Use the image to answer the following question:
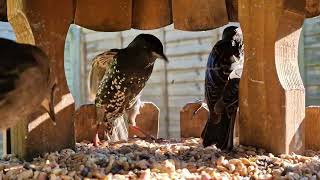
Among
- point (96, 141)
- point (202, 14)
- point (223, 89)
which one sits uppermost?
point (202, 14)

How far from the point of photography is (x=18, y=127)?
2246 millimetres

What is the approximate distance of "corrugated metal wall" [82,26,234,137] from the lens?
6.30m

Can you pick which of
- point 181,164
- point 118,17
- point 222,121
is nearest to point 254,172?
point 181,164

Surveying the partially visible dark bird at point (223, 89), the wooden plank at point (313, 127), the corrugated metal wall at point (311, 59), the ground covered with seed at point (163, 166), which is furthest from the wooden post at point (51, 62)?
the corrugated metal wall at point (311, 59)

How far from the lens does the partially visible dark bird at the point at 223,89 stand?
238 centimetres

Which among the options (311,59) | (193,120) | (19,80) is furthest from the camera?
(311,59)

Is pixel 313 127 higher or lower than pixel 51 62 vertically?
lower

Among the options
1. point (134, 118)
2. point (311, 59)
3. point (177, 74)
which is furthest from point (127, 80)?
point (177, 74)

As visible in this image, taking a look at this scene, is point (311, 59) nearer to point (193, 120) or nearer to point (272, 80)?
point (193, 120)

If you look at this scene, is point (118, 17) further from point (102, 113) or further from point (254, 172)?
point (254, 172)

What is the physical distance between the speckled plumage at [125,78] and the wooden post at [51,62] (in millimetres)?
747

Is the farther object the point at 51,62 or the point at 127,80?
the point at 127,80

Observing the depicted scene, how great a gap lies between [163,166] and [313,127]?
1062 mm

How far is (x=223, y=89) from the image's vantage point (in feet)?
8.23
